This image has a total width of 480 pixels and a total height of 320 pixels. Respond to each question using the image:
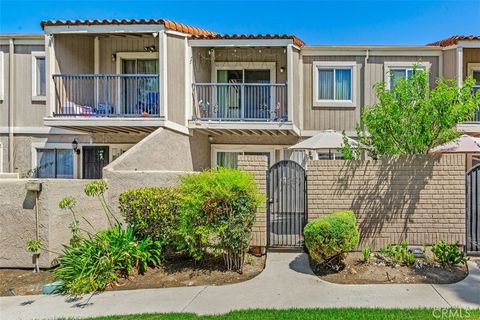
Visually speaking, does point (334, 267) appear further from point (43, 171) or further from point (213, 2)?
point (43, 171)

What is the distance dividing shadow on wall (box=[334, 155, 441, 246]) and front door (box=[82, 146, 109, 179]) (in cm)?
997

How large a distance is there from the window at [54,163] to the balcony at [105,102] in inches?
80.9

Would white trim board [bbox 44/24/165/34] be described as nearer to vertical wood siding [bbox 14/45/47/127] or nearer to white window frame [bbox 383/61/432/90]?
vertical wood siding [bbox 14/45/47/127]

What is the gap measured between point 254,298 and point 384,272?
8.93 feet

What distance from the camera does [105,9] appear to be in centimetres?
1315

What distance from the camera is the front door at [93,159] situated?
13.8m

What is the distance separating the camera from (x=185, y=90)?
1225 centimetres

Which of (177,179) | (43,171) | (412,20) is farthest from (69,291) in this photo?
(412,20)

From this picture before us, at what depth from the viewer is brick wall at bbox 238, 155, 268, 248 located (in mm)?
7656

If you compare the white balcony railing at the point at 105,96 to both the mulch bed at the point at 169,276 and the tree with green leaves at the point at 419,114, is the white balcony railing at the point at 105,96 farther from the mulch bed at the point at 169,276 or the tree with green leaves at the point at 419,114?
the tree with green leaves at the point at 419,114

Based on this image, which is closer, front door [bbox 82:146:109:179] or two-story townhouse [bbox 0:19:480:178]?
two-story townhouse [bbox 0:19:480:178]

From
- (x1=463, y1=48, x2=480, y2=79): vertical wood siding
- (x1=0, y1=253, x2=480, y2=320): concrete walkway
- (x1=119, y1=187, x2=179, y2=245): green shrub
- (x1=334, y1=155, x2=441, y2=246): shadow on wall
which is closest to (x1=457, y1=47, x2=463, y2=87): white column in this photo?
(x1=463, y1=48, x2=480, y2=79): vertical wood siding

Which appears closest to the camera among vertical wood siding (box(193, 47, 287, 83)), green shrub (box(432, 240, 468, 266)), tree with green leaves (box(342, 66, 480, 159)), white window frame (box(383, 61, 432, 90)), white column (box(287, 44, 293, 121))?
green shrub (box(432, 240, 468, 266))

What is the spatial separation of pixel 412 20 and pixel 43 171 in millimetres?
16058
